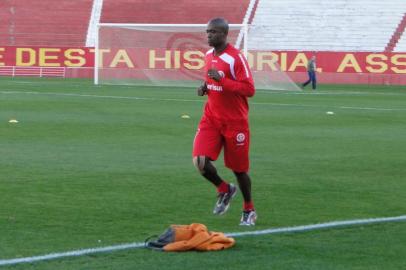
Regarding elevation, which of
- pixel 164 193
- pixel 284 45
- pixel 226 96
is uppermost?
pixel 226 96

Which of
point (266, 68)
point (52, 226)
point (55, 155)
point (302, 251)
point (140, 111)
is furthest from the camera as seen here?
point (266, 68)

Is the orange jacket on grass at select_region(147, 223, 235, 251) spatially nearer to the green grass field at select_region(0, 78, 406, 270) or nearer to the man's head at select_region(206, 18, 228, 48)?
the green grass field at select_region(0, 78, 406, 270)

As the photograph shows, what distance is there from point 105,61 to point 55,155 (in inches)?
1048

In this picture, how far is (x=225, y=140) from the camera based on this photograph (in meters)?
9.90

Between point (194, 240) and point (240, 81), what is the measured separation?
6.30 ft

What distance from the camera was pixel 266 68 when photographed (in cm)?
3981

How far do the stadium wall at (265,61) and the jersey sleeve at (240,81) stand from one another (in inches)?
1185

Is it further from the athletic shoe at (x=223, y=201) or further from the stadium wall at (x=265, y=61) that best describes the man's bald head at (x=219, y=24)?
the stadium wall at (x=265, y=61)

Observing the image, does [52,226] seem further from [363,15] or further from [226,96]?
[363,15]

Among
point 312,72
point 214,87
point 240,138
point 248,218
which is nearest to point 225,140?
point 240,138

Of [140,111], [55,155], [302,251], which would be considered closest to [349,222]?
[302,251]

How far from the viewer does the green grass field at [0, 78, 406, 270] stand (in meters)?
8.32

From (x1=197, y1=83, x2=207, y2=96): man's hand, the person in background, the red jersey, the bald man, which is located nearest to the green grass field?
the bald man

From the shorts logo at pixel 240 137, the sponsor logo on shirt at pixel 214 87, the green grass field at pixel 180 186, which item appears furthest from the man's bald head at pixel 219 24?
the green grass field at pixel 180 186
